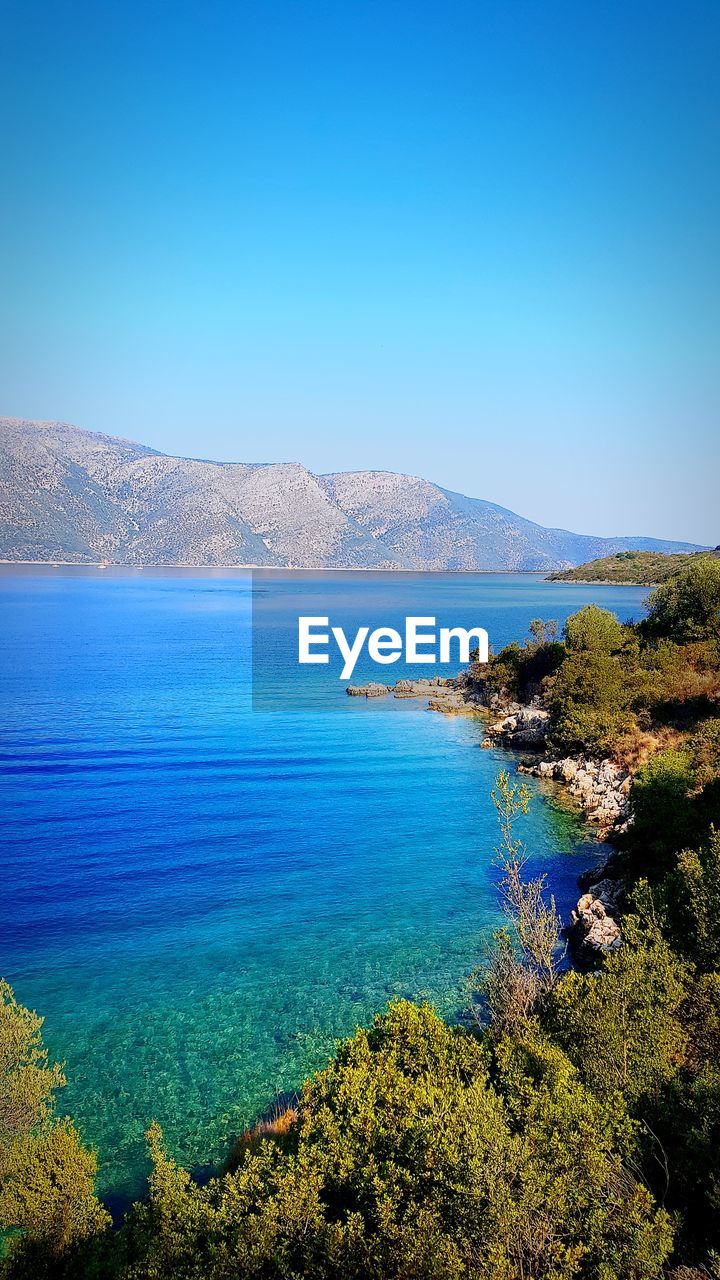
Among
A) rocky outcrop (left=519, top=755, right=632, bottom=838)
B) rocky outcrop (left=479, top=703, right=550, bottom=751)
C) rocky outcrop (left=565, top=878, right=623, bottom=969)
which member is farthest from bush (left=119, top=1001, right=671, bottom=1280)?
rocky outcrop (left=479, top=703, right=550, bottom=751)

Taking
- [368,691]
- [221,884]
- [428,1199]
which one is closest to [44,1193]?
[428,1199]

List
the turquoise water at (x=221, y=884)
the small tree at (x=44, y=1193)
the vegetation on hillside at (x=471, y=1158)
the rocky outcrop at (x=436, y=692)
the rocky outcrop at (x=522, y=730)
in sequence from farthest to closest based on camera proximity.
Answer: the rocky outcrop at (x=436, y=692), the rocky outcrop at (x=522, y=730), the turquoise water at (x=221, y=884), the small tree at (x=44, y=1193), the vegetation on hillside at (x=471, y=1158)

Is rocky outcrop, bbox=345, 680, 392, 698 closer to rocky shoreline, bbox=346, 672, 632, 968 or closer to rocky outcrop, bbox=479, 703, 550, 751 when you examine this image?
rocky shoreline, bbox=346, 672, 632, 968

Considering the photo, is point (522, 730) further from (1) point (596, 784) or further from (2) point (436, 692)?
(2) point (436, 692)

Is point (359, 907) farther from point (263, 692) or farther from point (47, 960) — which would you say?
Result: point (263, 692)

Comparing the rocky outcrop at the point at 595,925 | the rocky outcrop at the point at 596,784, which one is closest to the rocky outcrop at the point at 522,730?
the rocky outcrop at the point at 596,784

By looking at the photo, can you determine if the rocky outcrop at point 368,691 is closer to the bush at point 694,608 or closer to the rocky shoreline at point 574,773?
the rocky shoreline at point 574,773

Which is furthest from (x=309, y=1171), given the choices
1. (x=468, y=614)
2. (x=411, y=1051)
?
(x=468, y=614)
